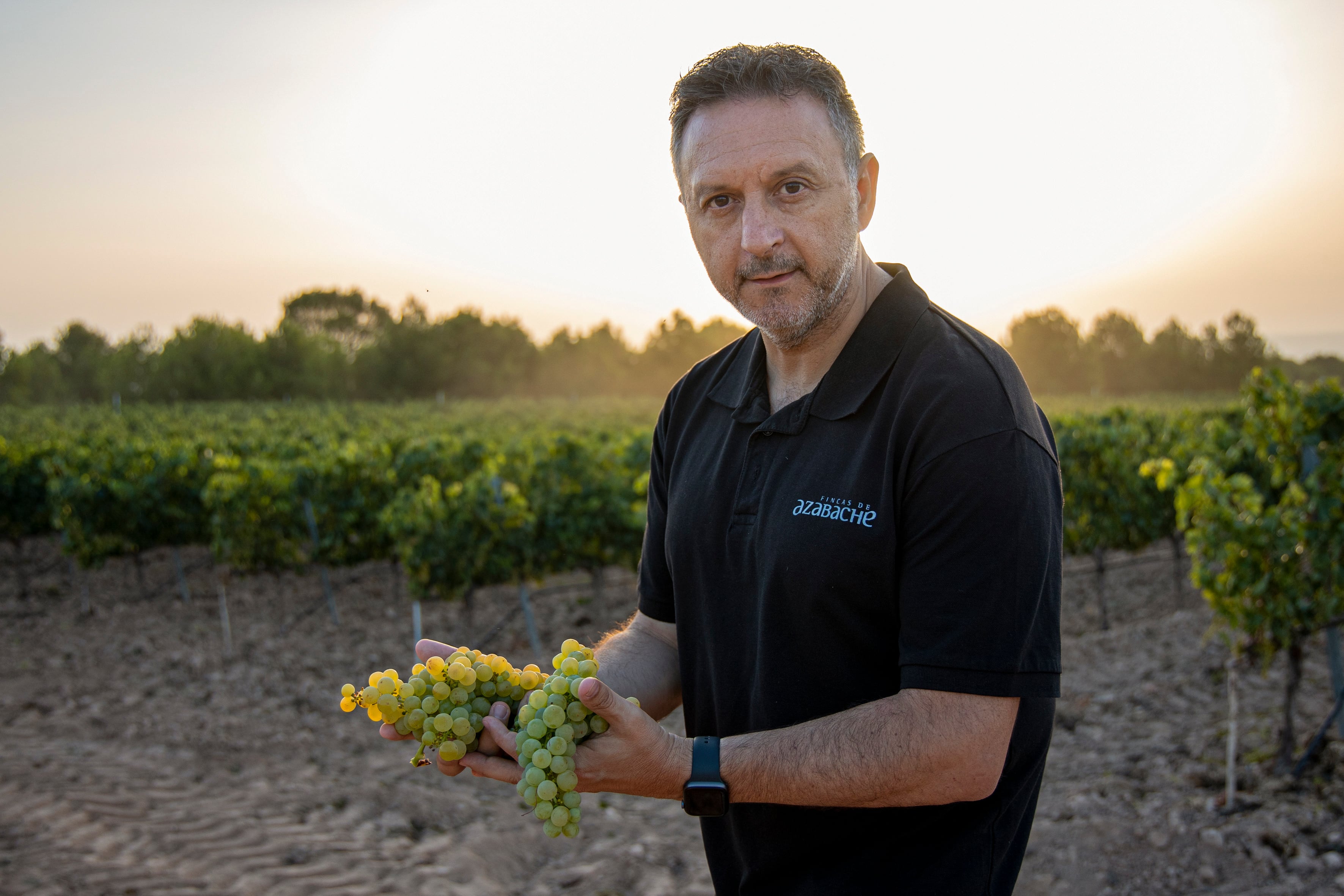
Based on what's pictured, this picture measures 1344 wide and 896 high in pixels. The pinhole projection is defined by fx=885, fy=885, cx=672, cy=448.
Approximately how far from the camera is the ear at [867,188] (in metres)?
1.76

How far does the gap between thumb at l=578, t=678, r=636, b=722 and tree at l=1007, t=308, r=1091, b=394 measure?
245 ft

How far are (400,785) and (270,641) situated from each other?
3.92 metres

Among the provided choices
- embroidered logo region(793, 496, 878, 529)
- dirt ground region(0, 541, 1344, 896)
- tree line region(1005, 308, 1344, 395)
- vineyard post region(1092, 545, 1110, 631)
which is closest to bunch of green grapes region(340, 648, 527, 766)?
embroidered logo region(793, 496, 878, 529)

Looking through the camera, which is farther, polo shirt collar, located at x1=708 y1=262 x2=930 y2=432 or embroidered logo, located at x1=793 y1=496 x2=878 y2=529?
polo shirt collar, located at x1=708 y1=262 x2=930 y2=432

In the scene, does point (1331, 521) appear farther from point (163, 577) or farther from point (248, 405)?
point (248, 405)

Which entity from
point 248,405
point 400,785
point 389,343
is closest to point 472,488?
point 400,785

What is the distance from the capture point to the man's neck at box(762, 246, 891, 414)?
1.74m

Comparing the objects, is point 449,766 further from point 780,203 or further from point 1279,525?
point 1279,525

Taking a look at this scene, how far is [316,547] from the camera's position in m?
9.21

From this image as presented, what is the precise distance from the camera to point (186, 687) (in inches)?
286

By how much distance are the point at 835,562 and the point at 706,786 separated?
42 centimetres

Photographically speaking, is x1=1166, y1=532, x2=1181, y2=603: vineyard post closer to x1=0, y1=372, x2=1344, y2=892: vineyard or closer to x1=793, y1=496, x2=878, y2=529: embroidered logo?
x1=0, y1=372, x2=1344, y2=892: vineyard

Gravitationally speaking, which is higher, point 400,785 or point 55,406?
point 55,406

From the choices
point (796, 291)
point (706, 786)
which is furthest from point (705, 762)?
point (796, 291)
